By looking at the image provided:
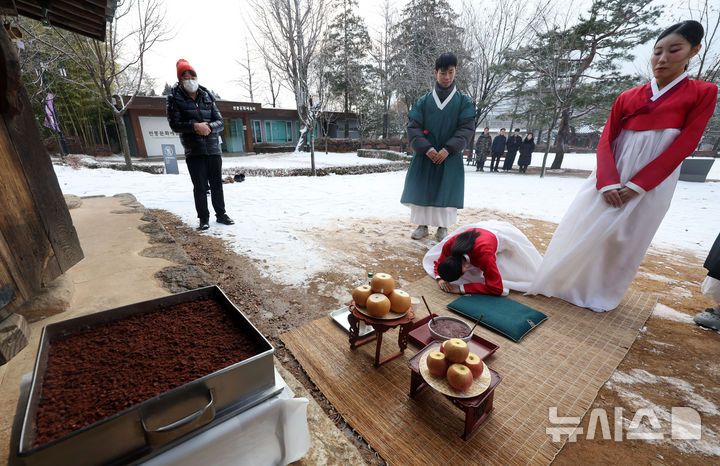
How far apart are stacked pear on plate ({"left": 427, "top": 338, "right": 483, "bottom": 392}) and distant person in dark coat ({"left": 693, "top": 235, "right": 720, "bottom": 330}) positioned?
2153 millimetres

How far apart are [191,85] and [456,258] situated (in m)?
3.45

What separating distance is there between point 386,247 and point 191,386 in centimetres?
295

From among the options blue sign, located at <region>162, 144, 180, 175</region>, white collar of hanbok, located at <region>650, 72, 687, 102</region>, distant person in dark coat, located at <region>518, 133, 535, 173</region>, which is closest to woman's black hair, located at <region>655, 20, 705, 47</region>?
white collar of hanbok, located at <region>650, 72, 687, 102</region>

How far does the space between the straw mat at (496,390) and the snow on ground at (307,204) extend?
1088 mm

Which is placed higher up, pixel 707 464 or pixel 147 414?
pixel 147 414

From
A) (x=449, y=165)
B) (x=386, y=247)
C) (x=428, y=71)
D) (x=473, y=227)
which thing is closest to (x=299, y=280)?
(x=386, y=247)

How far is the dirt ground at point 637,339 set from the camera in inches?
53.3

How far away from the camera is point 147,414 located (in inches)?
28.3

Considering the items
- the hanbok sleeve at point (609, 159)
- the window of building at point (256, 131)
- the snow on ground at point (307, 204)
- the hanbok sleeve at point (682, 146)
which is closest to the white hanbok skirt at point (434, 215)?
the snow on ground at point (307, 204)

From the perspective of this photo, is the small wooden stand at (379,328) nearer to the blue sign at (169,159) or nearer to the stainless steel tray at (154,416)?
the stainless steel tray at (154,416)

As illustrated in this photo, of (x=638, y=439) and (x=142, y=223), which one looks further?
(x=142, y=223)

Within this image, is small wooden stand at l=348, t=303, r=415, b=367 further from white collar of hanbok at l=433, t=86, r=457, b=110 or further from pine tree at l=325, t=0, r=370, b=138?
pine tree at l=325, t=0, r=370, b=138

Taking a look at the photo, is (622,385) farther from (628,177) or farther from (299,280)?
(299,280)

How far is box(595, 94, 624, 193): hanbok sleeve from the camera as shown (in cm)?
225
